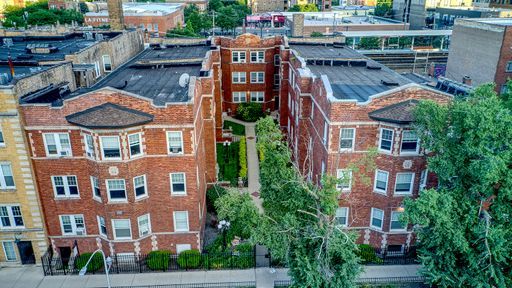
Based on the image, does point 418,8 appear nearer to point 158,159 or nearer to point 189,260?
point 158,159

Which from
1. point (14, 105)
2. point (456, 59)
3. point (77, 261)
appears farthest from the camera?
point (456, 59)

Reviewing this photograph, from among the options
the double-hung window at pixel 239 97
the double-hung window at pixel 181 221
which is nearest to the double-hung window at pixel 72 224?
the double-hung window at pixel 181 221

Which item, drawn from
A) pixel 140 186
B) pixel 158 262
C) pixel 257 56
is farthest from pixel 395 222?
pixel 257 56

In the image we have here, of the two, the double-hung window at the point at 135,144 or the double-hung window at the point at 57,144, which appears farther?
the double-hung window at the point at 57,144

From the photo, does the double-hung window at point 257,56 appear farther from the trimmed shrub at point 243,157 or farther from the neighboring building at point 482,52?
the neighboring building at point 482,52

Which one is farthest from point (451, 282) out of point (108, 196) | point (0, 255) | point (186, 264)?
point (0, 255)

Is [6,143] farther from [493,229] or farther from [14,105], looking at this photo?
[493,229]

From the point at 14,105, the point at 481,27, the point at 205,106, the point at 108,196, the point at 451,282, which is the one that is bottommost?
the point at 451,282
